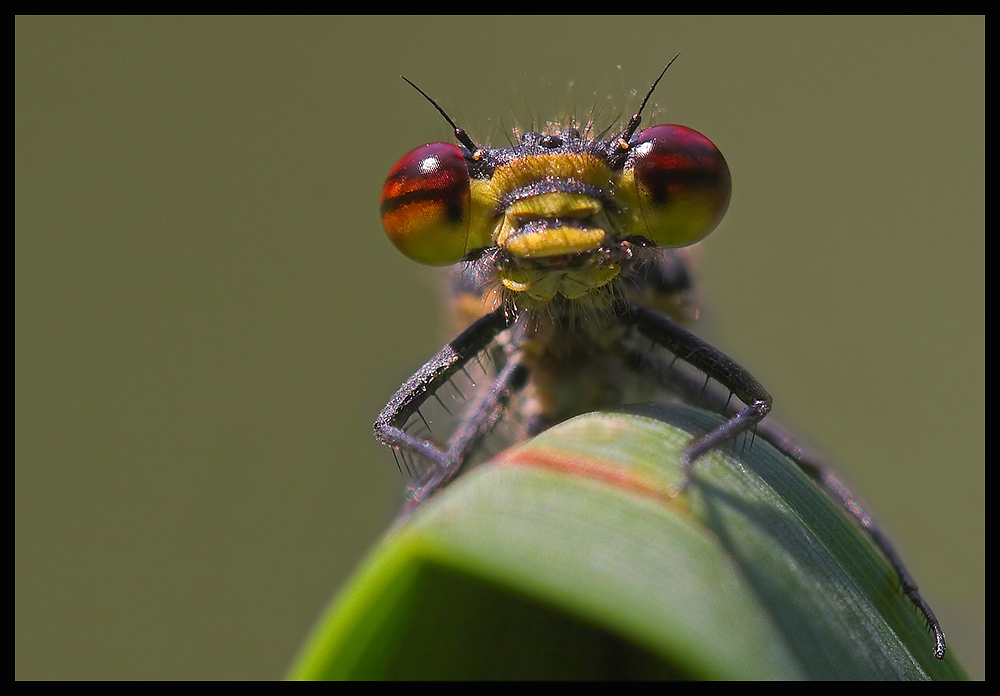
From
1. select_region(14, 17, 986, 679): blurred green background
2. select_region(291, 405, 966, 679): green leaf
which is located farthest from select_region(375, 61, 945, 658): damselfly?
select_region(14, 17, 986, 679): blurred green background

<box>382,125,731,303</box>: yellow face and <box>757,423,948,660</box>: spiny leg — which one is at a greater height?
<box>382,125,731,303</box>: yellow face

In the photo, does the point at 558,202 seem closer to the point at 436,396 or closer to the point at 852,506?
the point at 436,396

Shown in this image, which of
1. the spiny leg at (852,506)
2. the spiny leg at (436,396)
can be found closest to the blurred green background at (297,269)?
the spiny leg at (436,396)

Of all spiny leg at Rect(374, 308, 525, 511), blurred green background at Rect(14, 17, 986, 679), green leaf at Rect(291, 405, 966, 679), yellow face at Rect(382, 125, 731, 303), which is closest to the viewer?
green leaf at Rect(291, 405, 966, 679)

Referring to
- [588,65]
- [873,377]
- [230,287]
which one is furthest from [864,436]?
[230,287]

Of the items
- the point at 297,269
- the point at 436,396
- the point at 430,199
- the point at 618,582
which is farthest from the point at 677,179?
the point at 297,269

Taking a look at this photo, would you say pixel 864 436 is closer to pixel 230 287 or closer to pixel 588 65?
pixel 588 65

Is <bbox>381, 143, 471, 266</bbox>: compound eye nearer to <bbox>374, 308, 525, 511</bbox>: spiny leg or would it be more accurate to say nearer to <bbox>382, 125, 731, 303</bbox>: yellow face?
<bbox>382, 125, 731, 303</bbox>: yellow face

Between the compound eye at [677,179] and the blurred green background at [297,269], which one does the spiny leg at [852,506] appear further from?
the blurred green background at [297,269]
